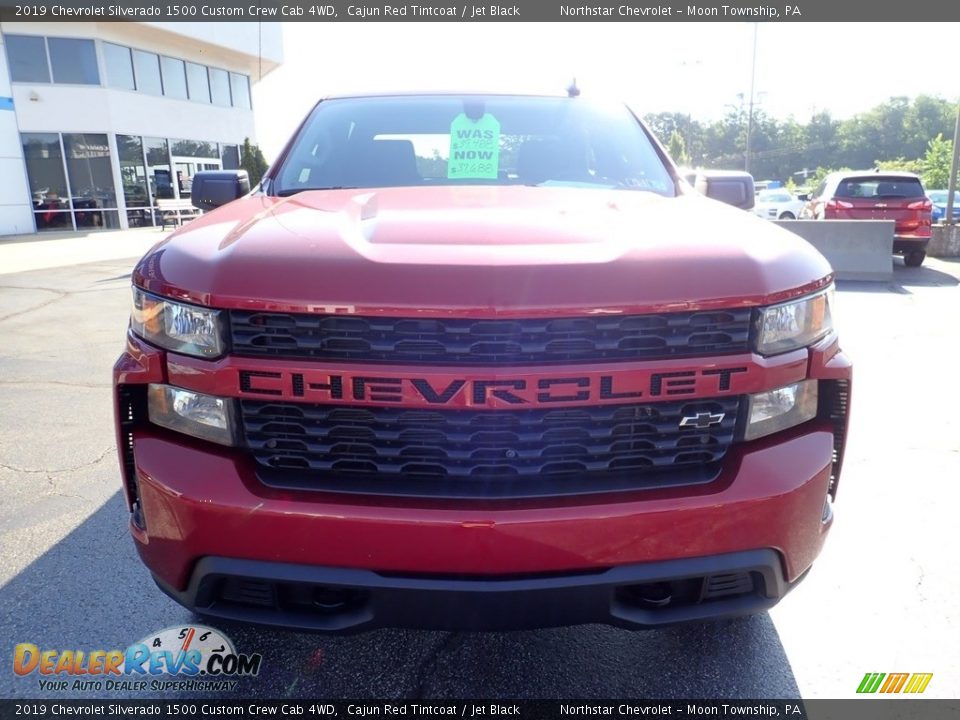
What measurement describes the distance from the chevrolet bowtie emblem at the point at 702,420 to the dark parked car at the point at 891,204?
1121cm

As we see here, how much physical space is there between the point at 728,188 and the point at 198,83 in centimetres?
2620

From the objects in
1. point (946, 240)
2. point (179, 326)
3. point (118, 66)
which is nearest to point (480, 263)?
point (179, 326)

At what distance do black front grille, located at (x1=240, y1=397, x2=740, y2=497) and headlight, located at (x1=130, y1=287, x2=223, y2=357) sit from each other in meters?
0.17

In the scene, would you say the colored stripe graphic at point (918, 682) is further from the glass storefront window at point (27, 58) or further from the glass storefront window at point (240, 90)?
the glass storefront window at point (240, 90)

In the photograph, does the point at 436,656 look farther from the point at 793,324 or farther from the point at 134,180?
the point at 134,180

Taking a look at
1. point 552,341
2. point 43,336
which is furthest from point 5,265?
point 552,341

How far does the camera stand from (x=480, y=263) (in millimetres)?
1534

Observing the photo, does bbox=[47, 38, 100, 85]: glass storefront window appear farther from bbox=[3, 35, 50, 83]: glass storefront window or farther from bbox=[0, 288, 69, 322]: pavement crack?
bbox=[0, 288, 69, 322]: pavement crack

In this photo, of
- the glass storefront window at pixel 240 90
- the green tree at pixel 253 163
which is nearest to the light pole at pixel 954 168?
the green tree at pixel 253 163

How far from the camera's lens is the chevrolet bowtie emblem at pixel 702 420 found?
1624mm

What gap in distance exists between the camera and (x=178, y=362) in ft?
5.40

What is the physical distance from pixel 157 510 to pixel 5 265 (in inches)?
511

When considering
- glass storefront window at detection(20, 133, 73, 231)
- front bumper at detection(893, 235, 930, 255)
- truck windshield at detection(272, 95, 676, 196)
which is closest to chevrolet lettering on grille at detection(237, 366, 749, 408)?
truck windshield at detection(272, 95, 676, 196)

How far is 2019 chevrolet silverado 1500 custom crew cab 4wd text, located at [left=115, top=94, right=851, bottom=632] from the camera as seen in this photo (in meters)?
1.53
